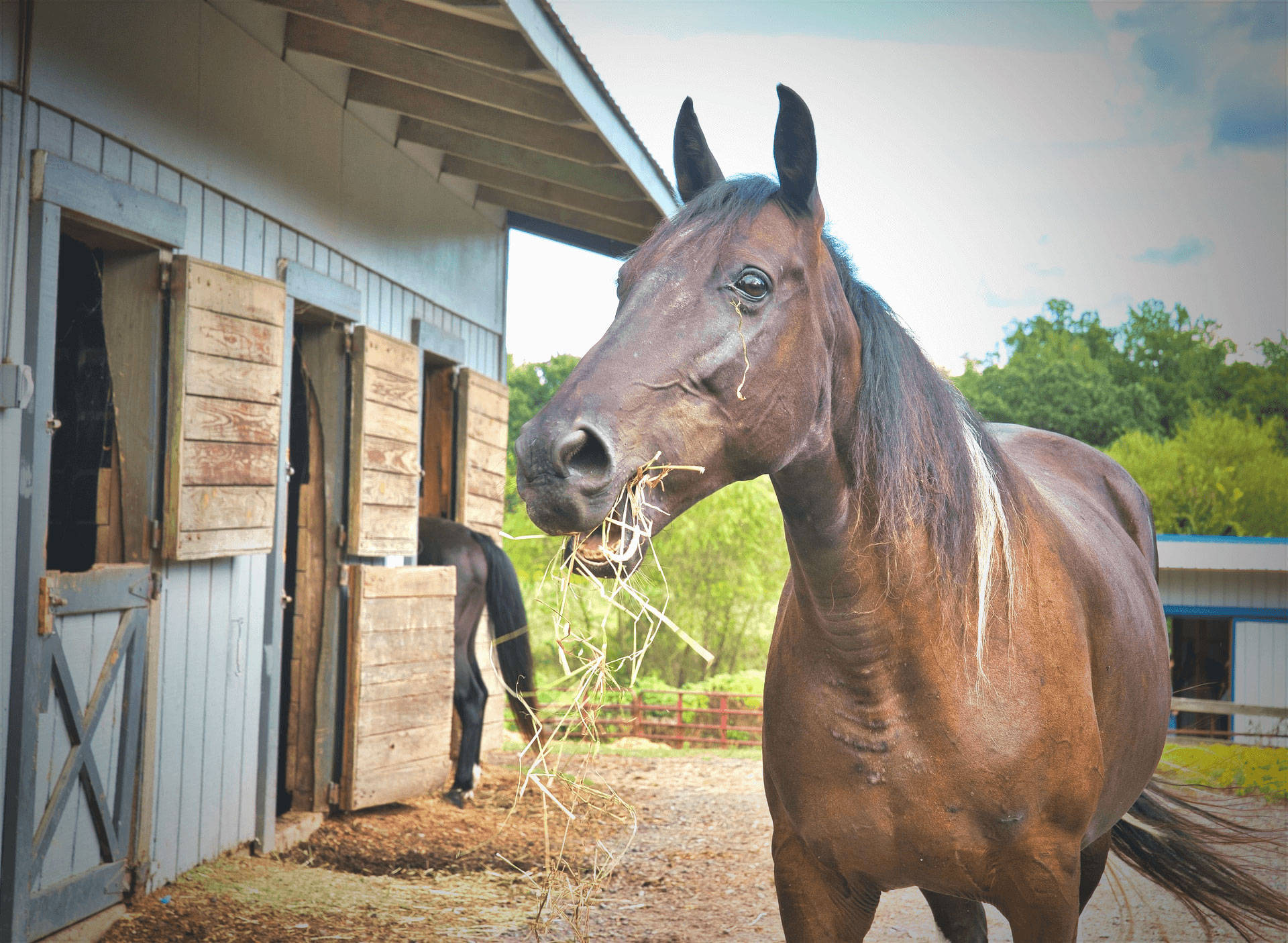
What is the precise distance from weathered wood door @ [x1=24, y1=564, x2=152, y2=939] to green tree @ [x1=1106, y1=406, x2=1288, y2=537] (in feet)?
68.4

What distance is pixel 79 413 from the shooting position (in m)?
3.81

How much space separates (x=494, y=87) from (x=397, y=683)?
10.2 ft

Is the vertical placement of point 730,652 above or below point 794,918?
below

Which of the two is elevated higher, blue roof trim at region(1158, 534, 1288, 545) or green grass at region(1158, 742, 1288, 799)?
blue roof trim at region(1158, 534, 1288, 545)

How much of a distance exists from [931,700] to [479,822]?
13.1ft

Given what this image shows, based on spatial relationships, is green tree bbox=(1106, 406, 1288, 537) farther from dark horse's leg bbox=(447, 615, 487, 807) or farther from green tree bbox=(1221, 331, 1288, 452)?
dark horse's leg bbox=(447, 615, 487, 807)

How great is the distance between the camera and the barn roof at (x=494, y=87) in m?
3.80

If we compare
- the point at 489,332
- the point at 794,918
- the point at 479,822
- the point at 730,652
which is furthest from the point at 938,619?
the point at 730,652

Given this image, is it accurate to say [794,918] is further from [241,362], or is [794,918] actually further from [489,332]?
[489,332]

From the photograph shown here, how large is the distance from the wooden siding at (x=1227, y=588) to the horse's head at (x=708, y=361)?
1118 cm

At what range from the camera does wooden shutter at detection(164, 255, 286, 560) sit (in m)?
3.51

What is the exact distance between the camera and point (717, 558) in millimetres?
15086

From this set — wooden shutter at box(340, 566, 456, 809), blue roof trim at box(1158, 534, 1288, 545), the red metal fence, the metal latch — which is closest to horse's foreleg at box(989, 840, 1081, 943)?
the metal latch

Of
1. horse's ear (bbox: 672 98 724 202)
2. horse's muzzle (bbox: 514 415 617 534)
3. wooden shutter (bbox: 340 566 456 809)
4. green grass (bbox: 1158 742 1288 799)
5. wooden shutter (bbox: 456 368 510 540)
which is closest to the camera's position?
horse's muzzle (bbox: 514 415 617 534)
